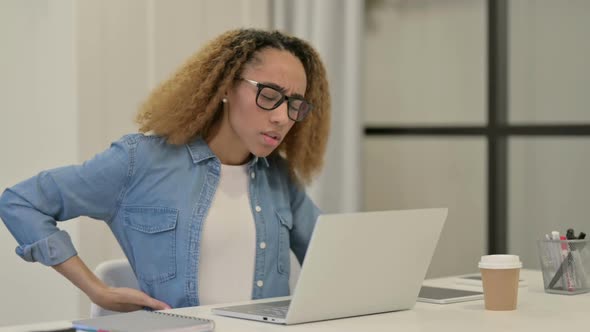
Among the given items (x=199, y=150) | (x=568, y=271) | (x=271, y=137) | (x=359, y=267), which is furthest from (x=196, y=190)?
(x=568, y=271)

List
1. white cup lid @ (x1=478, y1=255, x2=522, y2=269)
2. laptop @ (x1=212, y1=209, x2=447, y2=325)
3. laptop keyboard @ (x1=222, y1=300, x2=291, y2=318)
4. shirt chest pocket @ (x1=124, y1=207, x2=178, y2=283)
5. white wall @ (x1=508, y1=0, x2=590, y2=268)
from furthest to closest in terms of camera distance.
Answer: white wall @ (x1=508, y1=0, x2=590, y2=268) < shirt chest pocket @ (x1=124, y1=207, x2=178, y2=283) < white cup lid @ (x1=478, y1=255, x2=522, y2=269) < laptop keyboard @ (x1=222, y1=300, x2=291, y2=318) < laptop @ (x1=212, y1=209, x2=447, y2=325)

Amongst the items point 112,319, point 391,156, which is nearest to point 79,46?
point 391,156

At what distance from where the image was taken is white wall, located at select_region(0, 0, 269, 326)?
3.07 meters

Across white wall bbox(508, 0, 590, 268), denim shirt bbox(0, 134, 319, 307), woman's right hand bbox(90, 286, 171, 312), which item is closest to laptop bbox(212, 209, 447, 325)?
woman's right hand bbox(90, 286, 171, 312)

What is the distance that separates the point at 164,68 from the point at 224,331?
75.8 inches

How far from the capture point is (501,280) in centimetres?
177

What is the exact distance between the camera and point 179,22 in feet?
11.0

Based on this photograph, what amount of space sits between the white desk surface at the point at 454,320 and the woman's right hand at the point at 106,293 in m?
0.24

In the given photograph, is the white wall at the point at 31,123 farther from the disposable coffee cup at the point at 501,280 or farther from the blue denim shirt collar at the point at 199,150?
the disposable coffee cup at the point at 501,280

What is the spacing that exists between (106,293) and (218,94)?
542mm

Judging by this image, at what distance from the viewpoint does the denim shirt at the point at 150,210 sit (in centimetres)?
206

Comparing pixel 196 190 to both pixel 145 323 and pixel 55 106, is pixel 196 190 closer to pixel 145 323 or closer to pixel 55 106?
pixel 145 323

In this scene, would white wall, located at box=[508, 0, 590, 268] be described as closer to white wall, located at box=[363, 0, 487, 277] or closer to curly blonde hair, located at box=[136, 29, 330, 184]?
white wall, located at box=[363, 0, 487, 277]

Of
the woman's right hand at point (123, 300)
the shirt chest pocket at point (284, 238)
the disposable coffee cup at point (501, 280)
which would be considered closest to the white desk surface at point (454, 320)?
the disposable coffee cup at point (501, 280)
